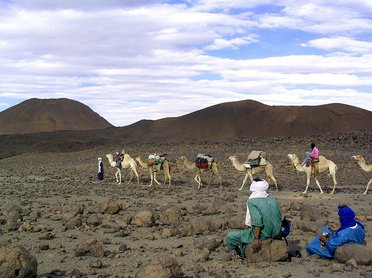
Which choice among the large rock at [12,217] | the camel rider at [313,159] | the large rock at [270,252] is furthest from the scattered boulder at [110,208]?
the camel rider at [313,159]

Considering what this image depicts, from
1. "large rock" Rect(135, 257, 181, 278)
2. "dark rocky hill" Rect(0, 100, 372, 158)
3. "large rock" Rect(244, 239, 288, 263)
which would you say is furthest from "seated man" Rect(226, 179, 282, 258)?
"dark rocky hill" Rect(0, 100, 372, 158)

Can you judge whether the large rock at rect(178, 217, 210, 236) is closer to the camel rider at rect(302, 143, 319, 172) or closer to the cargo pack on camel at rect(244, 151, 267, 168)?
the cargo pack on camel at rect(244, 151, 267, 168)

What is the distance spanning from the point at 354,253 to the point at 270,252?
1.33 m

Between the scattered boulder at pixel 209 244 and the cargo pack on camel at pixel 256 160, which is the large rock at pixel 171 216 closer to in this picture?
the scattered boulder at pixel 209 244

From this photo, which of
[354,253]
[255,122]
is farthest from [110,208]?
[255,122]

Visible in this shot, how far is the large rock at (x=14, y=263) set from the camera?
7133mm

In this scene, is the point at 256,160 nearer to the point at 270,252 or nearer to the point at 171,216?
the point at 171,216

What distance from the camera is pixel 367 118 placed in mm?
58406

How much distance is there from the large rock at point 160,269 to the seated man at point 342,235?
2.88m

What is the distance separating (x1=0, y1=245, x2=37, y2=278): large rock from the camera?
7.13 metres

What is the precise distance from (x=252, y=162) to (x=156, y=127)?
4544cm

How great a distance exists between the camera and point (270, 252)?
9.00m

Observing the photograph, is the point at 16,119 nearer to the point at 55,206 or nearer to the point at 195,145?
the point at 195,145

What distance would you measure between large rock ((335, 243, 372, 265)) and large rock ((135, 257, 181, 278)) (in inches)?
113
